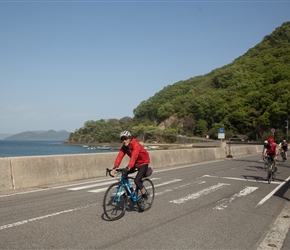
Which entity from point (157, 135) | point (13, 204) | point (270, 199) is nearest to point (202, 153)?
point (270, 199)

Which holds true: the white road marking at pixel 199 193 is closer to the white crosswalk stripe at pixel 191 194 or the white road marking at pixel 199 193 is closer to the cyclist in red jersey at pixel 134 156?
the white crosswalk stripe at pixel 191 194

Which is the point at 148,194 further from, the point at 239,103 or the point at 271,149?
the point at 239,103

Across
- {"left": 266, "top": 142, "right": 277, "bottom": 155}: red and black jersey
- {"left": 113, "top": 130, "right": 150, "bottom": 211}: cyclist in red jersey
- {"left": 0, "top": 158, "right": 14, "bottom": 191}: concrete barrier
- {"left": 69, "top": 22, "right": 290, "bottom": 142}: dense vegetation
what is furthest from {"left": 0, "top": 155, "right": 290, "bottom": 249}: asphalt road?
{"left": 69, "top": 22, "right": 290, "bottom": 142}: dense vegetation

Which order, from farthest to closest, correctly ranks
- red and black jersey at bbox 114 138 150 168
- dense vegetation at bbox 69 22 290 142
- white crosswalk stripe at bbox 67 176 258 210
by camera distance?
dense vegetation at bbox 69 22 290 142, white crosswalk stripe at bbox 67 176 258 210, red and black jersey at bbox 114 138 150 168

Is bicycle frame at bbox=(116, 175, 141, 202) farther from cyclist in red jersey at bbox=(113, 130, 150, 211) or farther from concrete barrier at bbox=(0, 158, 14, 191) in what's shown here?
concrete barrier at bbox=(0, 158, 14, 191)

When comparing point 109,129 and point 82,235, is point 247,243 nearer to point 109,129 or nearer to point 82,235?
point 82,235

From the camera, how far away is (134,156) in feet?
22.5

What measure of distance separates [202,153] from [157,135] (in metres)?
141

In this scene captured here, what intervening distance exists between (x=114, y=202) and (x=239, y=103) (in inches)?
5275

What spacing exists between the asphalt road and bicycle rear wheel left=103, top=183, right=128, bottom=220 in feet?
0.51

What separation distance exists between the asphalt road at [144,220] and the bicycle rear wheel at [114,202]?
0.51 ft

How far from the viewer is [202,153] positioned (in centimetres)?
2550

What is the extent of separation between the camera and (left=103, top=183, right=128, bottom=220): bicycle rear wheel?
6.52 m

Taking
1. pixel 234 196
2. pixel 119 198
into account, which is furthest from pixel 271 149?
pixel 119 198
